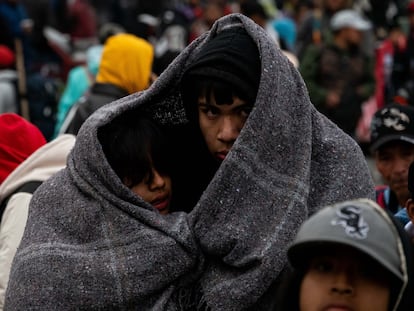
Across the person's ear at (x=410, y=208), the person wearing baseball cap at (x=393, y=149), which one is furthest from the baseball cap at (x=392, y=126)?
the person's ear at (x=410, y=208)

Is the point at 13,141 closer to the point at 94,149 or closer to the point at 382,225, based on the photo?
the point at 94,149

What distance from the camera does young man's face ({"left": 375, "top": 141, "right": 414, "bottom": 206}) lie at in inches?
206

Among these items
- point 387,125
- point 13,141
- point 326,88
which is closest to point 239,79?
point 13,141

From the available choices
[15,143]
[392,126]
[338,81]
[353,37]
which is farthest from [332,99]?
[15,143]

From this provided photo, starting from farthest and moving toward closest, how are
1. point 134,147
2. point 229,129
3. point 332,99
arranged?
1. point 332,99
2. point 134,147
3. point 229,129

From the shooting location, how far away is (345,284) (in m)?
2.56

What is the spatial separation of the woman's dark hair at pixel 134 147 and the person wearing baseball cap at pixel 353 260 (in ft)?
3.46

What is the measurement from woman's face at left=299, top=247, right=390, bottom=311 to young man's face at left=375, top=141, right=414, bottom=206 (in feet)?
8.77

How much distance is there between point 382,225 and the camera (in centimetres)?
249

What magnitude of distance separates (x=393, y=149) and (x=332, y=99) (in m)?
4.11

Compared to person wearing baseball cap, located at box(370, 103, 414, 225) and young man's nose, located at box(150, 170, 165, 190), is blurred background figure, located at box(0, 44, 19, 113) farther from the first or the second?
young man's nose, located at box(150, 170, 165, 190)

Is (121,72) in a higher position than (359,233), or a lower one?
lower

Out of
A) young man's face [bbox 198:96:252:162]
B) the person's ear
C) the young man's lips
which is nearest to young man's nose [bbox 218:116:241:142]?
young man's face [bbox 198:96:252:162]

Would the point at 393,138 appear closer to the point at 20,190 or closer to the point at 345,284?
the point at 20,190
